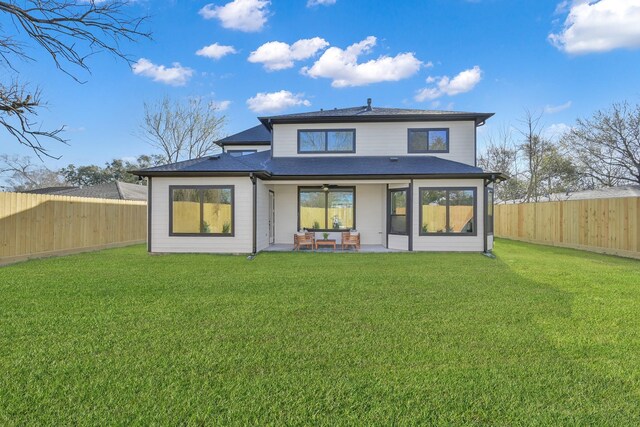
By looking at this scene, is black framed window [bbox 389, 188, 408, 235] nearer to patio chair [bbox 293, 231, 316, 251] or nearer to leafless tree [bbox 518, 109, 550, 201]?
patio chair [bbox 293, 231, 316, 251]

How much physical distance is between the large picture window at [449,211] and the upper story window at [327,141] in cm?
372

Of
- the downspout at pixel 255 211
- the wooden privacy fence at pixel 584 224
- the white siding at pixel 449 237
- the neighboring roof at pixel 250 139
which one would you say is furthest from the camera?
the neighboring roof at pixel 250 139

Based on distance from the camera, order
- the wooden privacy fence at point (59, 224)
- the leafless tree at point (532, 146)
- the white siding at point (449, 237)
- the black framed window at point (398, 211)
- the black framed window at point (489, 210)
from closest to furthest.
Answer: the wooden privacy fence at point (59, 224) < the white siding at point (449, 237) < the black framed window at point (489, 210) < the black framed window at point (398, 211) < the leafless tree at point (532, 146)

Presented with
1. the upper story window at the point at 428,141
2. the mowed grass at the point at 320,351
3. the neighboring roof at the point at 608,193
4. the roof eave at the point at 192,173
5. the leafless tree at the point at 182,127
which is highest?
the leafless tree at the point at 182,127

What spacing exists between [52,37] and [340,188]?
9.13 m

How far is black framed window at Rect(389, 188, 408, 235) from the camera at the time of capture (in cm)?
1148

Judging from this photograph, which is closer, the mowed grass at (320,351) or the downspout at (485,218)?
the mowed grass at (320,351)

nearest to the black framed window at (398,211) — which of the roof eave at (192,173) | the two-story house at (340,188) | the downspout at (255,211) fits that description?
the two-story house at (340,188)

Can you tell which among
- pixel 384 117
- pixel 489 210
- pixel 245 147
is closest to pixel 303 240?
pixel 384 117

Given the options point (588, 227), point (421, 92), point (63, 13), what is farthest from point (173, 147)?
point (588, 227)

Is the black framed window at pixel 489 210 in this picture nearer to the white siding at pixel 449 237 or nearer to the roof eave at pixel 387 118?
the white siding at pixel 449 237

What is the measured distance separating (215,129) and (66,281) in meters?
22.9

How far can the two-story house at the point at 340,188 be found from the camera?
10633 mm

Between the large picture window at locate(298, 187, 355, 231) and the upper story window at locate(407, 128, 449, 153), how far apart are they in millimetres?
2916
